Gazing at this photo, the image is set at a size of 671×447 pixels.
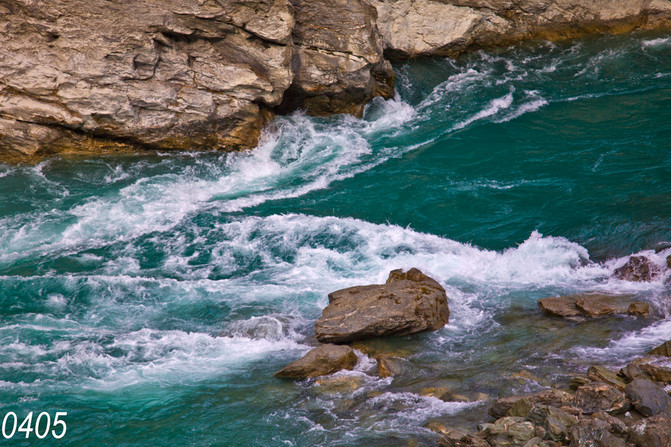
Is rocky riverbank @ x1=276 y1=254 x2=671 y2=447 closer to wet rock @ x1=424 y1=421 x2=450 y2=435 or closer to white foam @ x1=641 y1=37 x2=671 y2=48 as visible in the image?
wet rock @ x1=424 y1=421 x2=450 y2=435

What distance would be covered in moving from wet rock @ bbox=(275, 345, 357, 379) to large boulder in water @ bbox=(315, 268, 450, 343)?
549mm

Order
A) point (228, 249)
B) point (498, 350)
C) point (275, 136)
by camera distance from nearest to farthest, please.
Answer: point (498, 350) → point (228, 249) → point (275, 136)

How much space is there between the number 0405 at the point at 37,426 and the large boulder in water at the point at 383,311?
3749mm

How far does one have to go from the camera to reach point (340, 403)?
8.14 meters

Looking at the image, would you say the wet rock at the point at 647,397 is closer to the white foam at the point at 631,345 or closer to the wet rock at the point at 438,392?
the white foam at the point at 631,345

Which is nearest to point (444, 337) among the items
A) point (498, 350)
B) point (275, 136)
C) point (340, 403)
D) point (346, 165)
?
point (498, 350)

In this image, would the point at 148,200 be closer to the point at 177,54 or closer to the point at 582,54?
the point at 177,54

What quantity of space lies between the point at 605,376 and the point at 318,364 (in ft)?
12.4

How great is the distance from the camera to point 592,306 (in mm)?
9602

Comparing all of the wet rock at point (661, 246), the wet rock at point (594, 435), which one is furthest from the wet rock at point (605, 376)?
the wet rock at point (661, 246)

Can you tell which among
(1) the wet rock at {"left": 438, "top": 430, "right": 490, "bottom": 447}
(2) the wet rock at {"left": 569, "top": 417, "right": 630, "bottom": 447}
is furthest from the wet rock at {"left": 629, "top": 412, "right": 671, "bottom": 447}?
(1) the wet rock at {"left": 438, "top": 430, "right": 490, "bottom": 447}

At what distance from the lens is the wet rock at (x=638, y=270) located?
10352 millimetres

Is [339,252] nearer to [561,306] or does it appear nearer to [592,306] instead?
[561,306]

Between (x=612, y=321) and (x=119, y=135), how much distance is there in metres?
11.8
